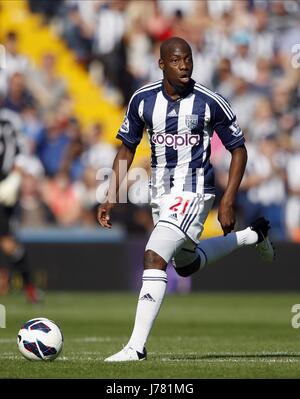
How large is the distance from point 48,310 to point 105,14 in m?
7.57

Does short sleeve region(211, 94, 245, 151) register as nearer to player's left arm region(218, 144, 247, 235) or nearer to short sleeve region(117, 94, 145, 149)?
player's left arm region(218, 144, 247, 235)

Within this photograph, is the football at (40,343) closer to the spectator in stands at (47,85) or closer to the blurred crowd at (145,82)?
the blurred crowd at (145,82)

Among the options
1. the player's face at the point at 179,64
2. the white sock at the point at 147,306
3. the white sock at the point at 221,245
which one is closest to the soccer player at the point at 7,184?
the white sock at the point at 221,245

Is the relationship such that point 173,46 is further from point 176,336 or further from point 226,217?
point 176,336

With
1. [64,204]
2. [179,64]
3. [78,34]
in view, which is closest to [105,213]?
[179,64]

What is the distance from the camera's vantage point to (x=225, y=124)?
8281 mm

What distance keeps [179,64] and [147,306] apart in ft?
5.68

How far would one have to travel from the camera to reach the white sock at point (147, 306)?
25.2 feet

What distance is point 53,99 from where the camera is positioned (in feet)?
65.9

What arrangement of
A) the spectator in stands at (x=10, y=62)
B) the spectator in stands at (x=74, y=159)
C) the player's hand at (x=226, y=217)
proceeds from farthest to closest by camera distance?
the spectator in stands at (x=10, y=62), the spectator in stands at (x=74, y=159), the player's hand at (x=226, y=217)

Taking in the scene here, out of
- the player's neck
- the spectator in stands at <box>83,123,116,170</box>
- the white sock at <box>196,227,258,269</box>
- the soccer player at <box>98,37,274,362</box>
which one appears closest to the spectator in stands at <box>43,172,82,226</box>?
the spectator in stands at <box>83,123,116,170</box>

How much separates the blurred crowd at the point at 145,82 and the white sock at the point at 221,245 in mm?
8488
